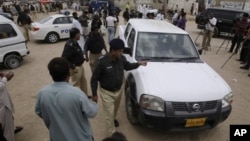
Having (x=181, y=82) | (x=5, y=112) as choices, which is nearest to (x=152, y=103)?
(x=181, y=82)

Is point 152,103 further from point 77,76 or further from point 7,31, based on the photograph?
point 7,31

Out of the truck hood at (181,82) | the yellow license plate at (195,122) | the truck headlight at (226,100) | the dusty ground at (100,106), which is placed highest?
the truck hood at (181,82)

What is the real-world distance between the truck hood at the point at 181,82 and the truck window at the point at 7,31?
19.0 feet

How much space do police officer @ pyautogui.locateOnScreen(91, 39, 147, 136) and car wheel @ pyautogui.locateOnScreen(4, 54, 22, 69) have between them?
5776 millimetres

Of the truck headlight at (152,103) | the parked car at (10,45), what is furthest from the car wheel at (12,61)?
the truck headlight at (152,103)

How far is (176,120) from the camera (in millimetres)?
3492

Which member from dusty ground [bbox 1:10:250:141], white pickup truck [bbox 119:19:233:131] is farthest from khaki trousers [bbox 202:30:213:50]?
white pickup truck [bbox 119:19:233:131]

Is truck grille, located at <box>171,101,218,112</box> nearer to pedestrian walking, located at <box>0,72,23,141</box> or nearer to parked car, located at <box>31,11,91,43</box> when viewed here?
pedestrian walking, located at <box>0,72,23,141</box>

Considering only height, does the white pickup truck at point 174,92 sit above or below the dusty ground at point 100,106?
above

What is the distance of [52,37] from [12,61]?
425cm

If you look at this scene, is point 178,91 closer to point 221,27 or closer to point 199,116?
point 199,116

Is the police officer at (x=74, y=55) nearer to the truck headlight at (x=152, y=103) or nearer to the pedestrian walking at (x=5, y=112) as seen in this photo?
the pedestrian walking at (x=5, y=112)

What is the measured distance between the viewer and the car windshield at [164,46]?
466 centimetres

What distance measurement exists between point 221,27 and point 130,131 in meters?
13.0
